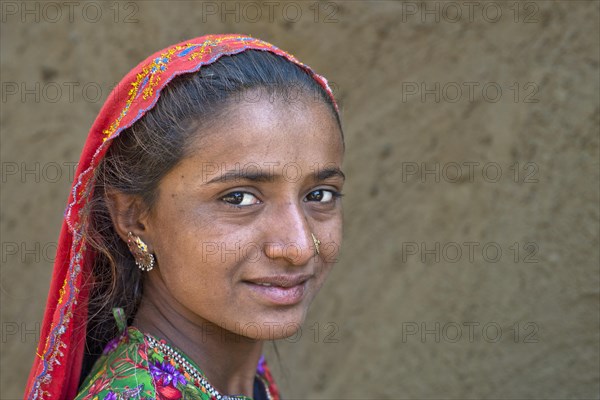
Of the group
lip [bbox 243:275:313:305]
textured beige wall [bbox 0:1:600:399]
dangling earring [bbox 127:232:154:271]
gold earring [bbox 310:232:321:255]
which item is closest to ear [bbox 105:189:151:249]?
dangling earring [bbox 127:232:154:271]

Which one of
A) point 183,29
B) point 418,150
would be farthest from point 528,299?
point 183,29

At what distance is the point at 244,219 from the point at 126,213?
0.35m

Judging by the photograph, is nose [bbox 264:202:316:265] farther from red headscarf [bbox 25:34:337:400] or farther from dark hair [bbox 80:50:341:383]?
red headscarf [bbox 25:34:337:400]

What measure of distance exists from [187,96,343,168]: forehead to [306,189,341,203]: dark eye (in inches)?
4.7

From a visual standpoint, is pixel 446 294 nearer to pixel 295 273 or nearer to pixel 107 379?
pixel 295 273

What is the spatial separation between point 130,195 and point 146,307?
32 cm

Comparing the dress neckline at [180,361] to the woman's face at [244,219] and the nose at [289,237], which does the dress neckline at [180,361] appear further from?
the nose at [289,237]

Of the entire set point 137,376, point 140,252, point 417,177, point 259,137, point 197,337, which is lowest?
point 137,376

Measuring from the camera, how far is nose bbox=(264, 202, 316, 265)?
5.77 ft

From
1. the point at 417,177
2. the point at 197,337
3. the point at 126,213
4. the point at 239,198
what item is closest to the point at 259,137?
the point at 239,198

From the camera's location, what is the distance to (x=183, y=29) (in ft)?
10.8

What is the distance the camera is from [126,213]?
75.8 inches

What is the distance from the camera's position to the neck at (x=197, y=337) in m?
1.96

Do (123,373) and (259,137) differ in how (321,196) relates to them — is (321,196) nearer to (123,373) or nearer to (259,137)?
(259,137)
